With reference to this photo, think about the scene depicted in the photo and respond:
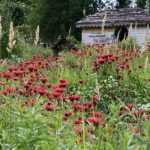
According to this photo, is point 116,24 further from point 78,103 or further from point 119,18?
point 78,103

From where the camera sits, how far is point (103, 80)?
837 cm

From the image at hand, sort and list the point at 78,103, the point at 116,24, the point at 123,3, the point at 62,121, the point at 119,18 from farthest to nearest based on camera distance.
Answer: the point at 123,3 → the point at 119,18 → the point at 116,24 → the point at 78,103 → the point at 62,121

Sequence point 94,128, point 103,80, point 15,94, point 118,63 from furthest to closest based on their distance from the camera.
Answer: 1. point 118,63
2. point 103,80
3. point 15,94
4. point 94,128

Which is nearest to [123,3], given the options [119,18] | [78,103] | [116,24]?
[119,18]

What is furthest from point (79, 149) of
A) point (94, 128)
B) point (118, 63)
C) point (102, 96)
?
point (118, 63)

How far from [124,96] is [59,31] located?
1254 inches

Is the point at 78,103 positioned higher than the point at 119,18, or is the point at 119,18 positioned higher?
the point at 78,103

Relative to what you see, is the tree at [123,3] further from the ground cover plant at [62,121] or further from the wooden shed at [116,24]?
the ground cover plant at [62,121]

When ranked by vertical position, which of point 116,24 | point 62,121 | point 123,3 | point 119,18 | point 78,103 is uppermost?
point 62,121

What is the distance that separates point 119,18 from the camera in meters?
33.0

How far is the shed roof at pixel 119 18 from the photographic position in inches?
1240

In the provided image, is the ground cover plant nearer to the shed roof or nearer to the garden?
the garden

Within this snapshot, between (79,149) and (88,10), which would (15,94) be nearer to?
(79,149)

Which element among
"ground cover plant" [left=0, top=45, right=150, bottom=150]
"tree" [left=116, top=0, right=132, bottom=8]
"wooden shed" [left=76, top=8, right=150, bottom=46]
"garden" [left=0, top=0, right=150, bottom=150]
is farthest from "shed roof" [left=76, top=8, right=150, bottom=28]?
"ground cover plant" [left=0, top=45, right=150, bottom=150]
